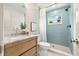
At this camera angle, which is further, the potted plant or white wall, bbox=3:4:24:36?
the potted plant

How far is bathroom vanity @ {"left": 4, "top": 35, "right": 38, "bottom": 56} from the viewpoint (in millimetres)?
1076

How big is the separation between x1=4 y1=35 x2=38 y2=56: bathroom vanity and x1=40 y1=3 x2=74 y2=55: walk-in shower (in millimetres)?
198

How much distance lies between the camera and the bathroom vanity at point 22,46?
108 cm

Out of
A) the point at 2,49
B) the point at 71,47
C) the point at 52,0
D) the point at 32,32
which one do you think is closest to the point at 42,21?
the point at 32,32

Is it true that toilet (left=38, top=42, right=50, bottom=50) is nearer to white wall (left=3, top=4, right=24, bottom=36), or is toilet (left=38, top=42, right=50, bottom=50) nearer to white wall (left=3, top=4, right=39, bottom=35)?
white wall (left=3, top=4, right=39, bottom=35)

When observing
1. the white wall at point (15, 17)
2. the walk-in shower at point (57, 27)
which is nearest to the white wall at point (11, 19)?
the white wall at point (15, 17)

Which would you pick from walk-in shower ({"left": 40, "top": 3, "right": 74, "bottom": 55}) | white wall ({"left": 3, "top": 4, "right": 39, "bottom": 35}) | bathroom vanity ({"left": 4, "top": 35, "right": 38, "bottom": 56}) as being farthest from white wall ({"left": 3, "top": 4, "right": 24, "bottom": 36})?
walk-in shower ({"left": 40, "top": 3, "right": 74, "bottom": 55})

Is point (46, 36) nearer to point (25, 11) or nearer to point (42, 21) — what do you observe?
point (42, 21)

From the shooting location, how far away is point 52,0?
1.10m

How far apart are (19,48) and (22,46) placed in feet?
0.20

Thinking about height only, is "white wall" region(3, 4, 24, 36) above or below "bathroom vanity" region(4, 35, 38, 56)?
above

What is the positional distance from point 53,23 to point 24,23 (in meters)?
0.43

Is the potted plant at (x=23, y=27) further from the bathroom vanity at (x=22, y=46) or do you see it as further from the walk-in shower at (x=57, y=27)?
the walk-in shower at (x=57, y=27)

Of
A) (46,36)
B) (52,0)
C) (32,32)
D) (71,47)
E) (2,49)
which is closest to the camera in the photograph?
(2,49)
